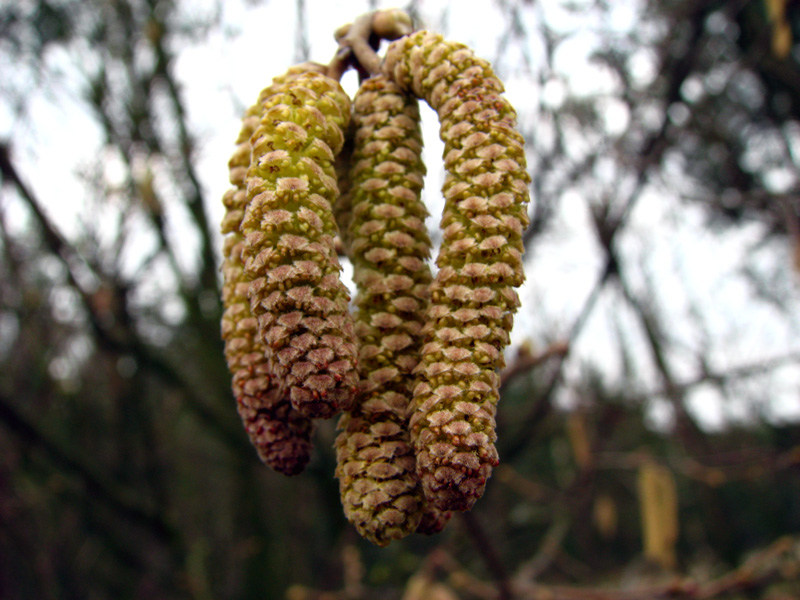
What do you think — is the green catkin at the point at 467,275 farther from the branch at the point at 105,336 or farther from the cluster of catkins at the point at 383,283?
the branch at the point at 105,336

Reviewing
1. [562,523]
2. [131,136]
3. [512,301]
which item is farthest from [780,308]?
[512,301]

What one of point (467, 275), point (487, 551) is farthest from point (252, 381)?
point (487, 551)

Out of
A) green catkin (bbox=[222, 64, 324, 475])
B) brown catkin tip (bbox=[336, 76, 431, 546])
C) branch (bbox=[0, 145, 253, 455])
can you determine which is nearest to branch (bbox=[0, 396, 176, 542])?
branch (bbox=[0, 145, 253, 455])

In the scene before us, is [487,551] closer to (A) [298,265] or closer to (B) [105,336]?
(A) [298,265]

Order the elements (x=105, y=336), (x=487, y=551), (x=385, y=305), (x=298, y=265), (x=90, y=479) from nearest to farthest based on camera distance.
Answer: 1. (x=298, y=265)
2. (x=385, y=305)
3. (x=487, y=551)
4. (x=90, y=479)
5. (x=105, y=336)

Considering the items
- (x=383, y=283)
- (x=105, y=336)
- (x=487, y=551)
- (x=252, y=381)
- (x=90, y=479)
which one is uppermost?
(x=105, y=336)

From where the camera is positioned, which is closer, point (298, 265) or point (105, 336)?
point (298, 265)

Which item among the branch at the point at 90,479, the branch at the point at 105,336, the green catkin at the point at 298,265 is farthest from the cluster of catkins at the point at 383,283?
the branch at the point at 90,479
